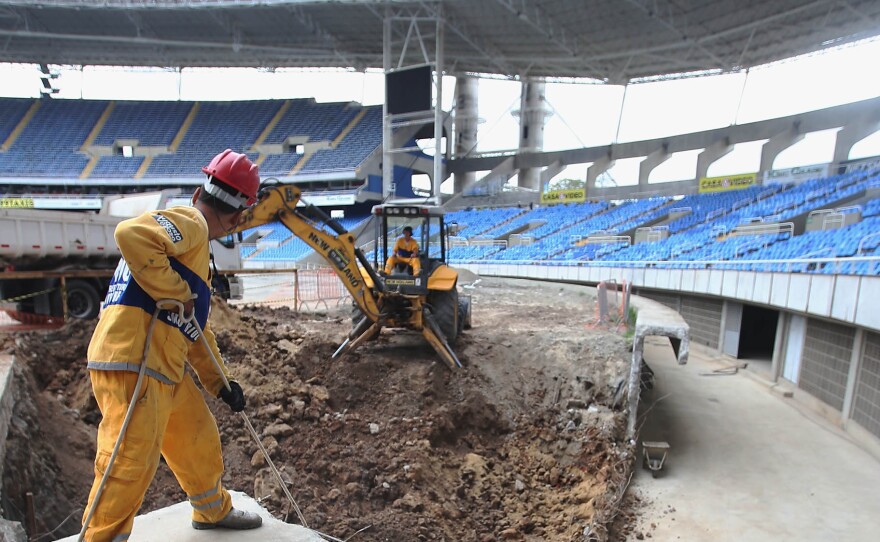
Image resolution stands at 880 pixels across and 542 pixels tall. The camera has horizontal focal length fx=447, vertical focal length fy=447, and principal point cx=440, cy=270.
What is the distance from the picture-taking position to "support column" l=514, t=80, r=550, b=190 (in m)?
33.3

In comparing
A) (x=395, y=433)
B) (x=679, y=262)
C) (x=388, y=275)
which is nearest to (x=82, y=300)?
(x=388, y=275)

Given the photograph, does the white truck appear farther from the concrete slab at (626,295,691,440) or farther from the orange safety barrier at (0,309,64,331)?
the concrete slab at (626,295,691,440)

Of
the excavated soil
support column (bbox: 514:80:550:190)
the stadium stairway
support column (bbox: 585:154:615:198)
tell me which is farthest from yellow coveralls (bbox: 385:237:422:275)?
the stadium stairway

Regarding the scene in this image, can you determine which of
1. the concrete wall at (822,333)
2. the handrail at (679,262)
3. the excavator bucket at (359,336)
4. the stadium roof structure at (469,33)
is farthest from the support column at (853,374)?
the stadium roof structure at (469,33)

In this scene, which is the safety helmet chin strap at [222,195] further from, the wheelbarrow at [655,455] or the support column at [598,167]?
the support column at [598,167]

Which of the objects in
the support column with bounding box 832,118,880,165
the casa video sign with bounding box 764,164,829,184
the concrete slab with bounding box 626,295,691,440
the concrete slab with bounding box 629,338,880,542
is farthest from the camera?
the casa video sign with bounding box 764,164,829,184

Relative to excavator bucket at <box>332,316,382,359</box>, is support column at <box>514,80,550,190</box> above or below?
above

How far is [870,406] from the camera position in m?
6.39

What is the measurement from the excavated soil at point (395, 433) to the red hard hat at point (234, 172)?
3026 mm

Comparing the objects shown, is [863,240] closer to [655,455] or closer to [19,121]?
[655,455]

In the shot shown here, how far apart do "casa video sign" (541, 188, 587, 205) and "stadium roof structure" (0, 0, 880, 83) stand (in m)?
7.73

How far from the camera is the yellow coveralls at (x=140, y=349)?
6.01 feet

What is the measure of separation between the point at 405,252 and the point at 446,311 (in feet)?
4.09

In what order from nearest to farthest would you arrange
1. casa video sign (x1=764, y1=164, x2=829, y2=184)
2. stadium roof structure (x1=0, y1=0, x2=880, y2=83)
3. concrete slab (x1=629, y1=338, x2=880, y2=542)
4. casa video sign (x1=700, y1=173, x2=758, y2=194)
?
concrete slab (x1=629, y1=338, x2=880, y2=542) < casa video sign (x1=764, y1=164, x2=829, y2=184) < stadium roof structure (x1=0, y1=0, x2=880, y2=83) < casa video sign (x1=700, y1=173, x2=758, y2=194)
